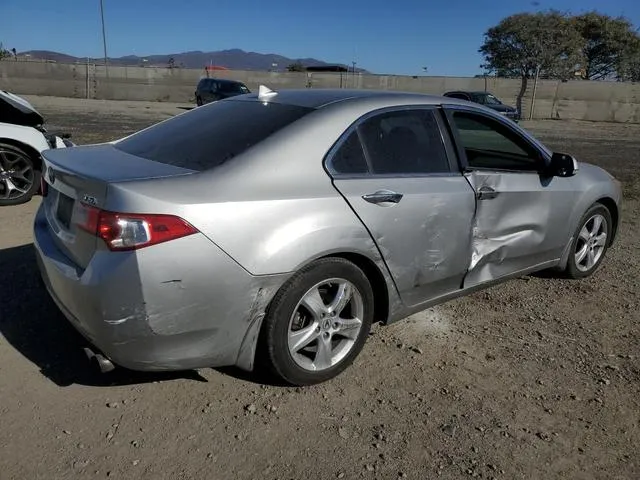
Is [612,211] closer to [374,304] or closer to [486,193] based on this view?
[486,193]

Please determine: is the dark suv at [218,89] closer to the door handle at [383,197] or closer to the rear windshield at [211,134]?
the rear windshield at [211,134]

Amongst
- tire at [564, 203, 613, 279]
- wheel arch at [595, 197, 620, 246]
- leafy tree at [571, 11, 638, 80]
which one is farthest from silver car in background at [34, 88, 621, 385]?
leafy tree at [571, 11, 638, 80]

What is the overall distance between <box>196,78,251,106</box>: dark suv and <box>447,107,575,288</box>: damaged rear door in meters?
24.3

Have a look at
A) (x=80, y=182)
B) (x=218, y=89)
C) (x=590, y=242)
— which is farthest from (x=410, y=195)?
(x=218, y=89)

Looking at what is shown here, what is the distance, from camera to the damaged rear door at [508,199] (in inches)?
146

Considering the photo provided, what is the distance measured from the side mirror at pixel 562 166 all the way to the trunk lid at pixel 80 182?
272 cm

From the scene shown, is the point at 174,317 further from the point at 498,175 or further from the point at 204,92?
the point at 204,92

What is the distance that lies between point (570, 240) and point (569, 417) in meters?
1.98

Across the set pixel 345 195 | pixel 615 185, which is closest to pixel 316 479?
pixel 345 195

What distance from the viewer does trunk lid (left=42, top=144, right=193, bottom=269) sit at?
2656 mm

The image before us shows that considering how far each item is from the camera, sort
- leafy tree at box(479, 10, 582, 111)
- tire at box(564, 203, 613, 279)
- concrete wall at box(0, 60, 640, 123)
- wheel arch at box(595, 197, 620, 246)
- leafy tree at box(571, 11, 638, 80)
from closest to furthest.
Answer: tire at box(564, 203, 613, 279)
wheel arch at box(595, 197, 620, 246)
concrete wall at box(0, 60, 640, 123)
leafy tree at box(479, 10, 582, 111)
leafy tree at box(571, 11, 638, 80)

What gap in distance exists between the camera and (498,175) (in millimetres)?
3830

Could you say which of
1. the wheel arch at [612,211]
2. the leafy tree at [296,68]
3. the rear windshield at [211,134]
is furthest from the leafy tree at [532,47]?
the rear windshield at [211,134]

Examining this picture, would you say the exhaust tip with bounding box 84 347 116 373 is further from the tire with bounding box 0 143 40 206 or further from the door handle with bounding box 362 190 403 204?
the tire with bounding box 0 143 40 206
